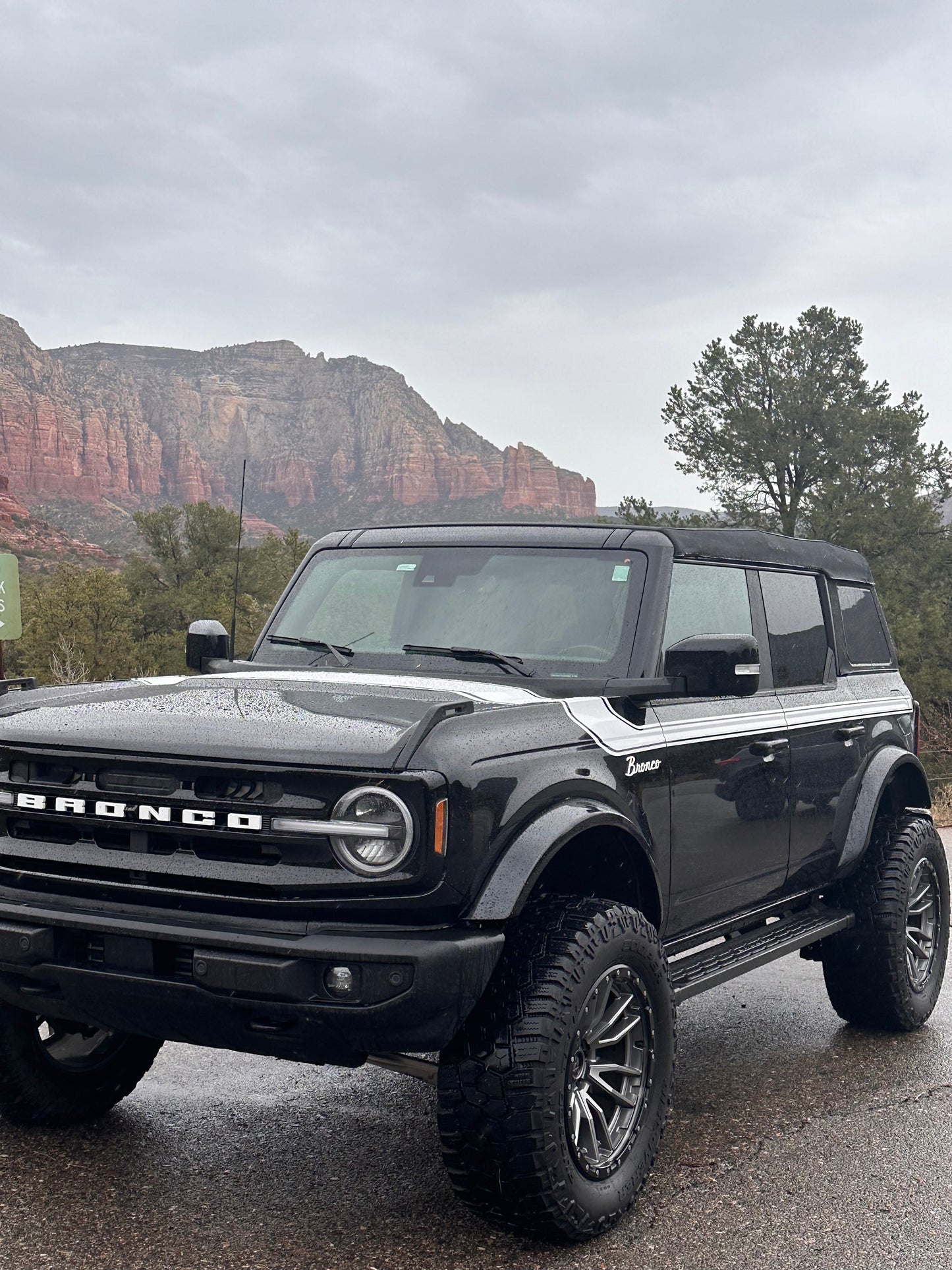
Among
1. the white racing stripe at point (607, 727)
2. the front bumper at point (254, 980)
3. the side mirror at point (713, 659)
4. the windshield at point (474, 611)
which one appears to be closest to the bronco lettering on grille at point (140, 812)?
the front bumper at point (254, 980)

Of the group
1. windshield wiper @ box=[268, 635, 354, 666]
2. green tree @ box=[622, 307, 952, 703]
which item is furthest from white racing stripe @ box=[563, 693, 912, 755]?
green tree @ box=[622, 307, 952, 703]

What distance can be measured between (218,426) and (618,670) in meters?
187

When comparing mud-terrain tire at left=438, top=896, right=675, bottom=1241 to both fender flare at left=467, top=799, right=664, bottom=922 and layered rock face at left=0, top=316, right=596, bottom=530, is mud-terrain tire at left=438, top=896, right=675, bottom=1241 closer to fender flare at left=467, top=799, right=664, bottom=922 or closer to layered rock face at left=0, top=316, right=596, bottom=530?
fender flare at left=467, top=799, right=664, bottom=922

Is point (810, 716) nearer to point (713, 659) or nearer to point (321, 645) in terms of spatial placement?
point (713, 659)

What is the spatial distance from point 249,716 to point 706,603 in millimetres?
1951

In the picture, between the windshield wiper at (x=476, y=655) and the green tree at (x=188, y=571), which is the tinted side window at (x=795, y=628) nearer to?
the windshield wiper at (x=476, y=655)

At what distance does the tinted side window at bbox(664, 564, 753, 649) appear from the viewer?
4.39 metres

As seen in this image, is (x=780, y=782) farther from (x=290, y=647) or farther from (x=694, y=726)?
(x=290, y=647)

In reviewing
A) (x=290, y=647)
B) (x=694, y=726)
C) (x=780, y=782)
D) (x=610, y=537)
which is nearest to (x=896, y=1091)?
(x=780, y=782)

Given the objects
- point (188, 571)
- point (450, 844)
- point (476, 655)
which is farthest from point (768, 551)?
point (188, 571)

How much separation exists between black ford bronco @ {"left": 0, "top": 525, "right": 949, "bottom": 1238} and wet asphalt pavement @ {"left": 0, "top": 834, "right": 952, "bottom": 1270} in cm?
20

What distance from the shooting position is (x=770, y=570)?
520 cm

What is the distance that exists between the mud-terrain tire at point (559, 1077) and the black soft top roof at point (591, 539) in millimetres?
1450

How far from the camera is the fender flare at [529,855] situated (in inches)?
124
